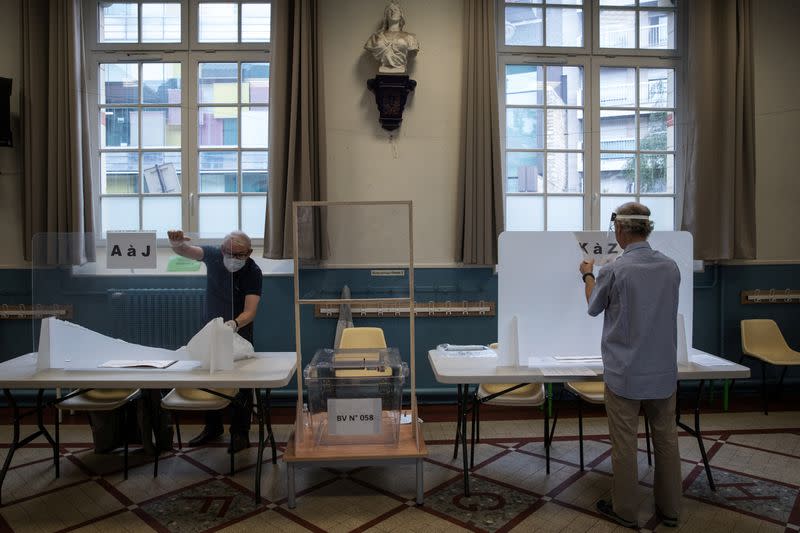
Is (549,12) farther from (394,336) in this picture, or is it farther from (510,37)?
(394,336)

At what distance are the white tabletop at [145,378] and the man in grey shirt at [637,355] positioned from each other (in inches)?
59.1

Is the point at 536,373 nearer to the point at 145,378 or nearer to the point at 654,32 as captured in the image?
the point at 145,378

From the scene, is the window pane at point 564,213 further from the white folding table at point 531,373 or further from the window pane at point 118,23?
the window pane at point 118,23

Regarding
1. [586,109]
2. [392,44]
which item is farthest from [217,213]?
[586,109]

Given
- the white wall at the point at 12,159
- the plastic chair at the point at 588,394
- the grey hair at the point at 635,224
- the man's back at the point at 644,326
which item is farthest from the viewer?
the white wall at the point at 12,159

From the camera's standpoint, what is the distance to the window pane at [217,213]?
15.8ft

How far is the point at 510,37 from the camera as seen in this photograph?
16.1 ft

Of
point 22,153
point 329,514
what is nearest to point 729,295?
point 329,514

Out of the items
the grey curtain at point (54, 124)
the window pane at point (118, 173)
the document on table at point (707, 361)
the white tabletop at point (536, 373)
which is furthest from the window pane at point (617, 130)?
the grey curtain at point (54, 124)

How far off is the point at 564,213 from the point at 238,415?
9.59 ft

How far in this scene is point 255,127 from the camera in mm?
4812

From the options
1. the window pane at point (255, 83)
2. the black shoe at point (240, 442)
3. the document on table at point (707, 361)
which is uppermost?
the window pane at point (255, 83)

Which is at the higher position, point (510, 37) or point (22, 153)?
point (510, 37)

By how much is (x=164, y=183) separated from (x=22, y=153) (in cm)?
102
